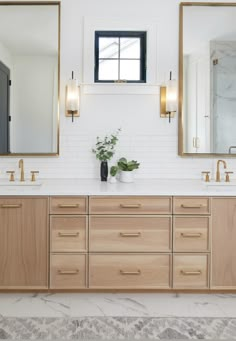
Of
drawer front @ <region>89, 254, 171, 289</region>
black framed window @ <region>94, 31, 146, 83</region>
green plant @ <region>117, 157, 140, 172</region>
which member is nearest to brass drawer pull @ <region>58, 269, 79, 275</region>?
drawer front @ <region>89, 254, 171, 289</region>

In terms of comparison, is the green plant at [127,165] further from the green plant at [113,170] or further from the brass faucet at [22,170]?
the brass faucet at [22,170]

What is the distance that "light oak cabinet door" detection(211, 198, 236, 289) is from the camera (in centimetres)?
265

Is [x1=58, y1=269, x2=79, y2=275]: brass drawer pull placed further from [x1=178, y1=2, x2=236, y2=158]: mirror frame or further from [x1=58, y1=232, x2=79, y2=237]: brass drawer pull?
[x1=178, y1=2, x2=236, y2=158]: mirror frame

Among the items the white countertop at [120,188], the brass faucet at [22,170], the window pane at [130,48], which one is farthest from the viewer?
the window pane at [130,48]

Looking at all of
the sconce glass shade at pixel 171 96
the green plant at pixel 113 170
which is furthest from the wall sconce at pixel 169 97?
the green plant at pixel 113 170

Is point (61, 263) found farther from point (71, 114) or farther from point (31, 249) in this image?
point (71, 114)

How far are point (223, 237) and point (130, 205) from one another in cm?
76

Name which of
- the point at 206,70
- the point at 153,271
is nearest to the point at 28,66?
the point at 206,70

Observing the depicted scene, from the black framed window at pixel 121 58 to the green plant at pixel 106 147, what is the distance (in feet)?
1.81

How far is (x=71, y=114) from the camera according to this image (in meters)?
3.24

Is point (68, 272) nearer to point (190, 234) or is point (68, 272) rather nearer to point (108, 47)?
point (190, 234)

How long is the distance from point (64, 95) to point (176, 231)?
163 centimetres

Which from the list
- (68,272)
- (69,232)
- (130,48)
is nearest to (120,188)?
(69,232)

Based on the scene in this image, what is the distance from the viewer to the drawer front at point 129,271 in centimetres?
265
